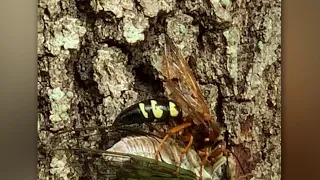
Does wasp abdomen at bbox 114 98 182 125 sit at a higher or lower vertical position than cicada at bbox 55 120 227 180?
higher

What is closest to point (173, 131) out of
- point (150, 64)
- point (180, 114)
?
point (180, 114)

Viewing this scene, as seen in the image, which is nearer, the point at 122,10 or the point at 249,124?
the point at 122,10

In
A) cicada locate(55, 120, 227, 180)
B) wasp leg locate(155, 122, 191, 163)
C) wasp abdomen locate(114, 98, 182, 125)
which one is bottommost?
cicada locate(55, 120, 227, 180)

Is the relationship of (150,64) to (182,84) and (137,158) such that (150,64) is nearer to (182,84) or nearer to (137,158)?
(182,84)

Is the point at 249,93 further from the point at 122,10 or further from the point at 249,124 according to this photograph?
the point at 122,10
